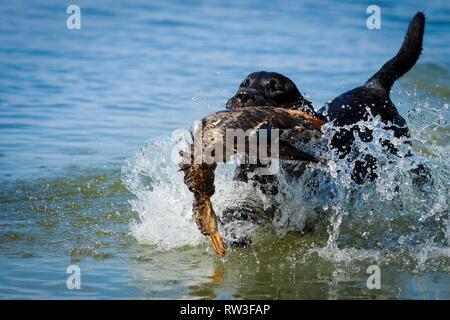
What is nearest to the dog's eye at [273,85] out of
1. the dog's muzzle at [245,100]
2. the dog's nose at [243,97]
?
the dog's muzzle at [245,100]

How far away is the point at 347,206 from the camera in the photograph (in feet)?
20.3

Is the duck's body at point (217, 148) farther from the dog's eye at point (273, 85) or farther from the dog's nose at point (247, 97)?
the dog's eye at point (273, 85)

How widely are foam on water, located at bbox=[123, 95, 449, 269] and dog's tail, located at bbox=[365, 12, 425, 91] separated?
61cm

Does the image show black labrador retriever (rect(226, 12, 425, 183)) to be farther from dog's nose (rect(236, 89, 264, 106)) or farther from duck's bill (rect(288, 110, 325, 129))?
duck's bill (rect(288, 110, 325, 129))

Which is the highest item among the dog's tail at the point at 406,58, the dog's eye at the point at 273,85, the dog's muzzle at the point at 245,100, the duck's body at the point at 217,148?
the dog's tail at the point at 406,58

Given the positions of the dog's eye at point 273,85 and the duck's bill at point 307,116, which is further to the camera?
the dog's eye at point 273,85

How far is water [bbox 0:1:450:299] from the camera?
5117 millimetres

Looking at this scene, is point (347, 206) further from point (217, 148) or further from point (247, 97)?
point (217, 148)

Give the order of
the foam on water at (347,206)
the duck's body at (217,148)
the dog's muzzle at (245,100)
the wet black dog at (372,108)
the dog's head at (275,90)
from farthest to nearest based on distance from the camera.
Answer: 1. the wet black dog at (372,108)
2. the dog's head at (275,90)
3. the foam on water at (347,206)
4. the dog's muzzle at (245,100)
5. the duck's body at (217,148)

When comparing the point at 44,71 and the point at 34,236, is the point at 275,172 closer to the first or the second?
the point at 34,236

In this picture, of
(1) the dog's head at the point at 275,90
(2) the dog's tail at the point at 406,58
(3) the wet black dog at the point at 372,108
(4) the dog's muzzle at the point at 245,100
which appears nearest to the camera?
(4) the dog's muzzle at the point at 245,100

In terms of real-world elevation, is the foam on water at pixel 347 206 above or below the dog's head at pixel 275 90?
below

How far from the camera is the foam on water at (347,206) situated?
226 inches

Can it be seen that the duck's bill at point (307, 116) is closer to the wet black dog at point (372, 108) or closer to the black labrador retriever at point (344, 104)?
the black labrador retriever at point (344, 104)
